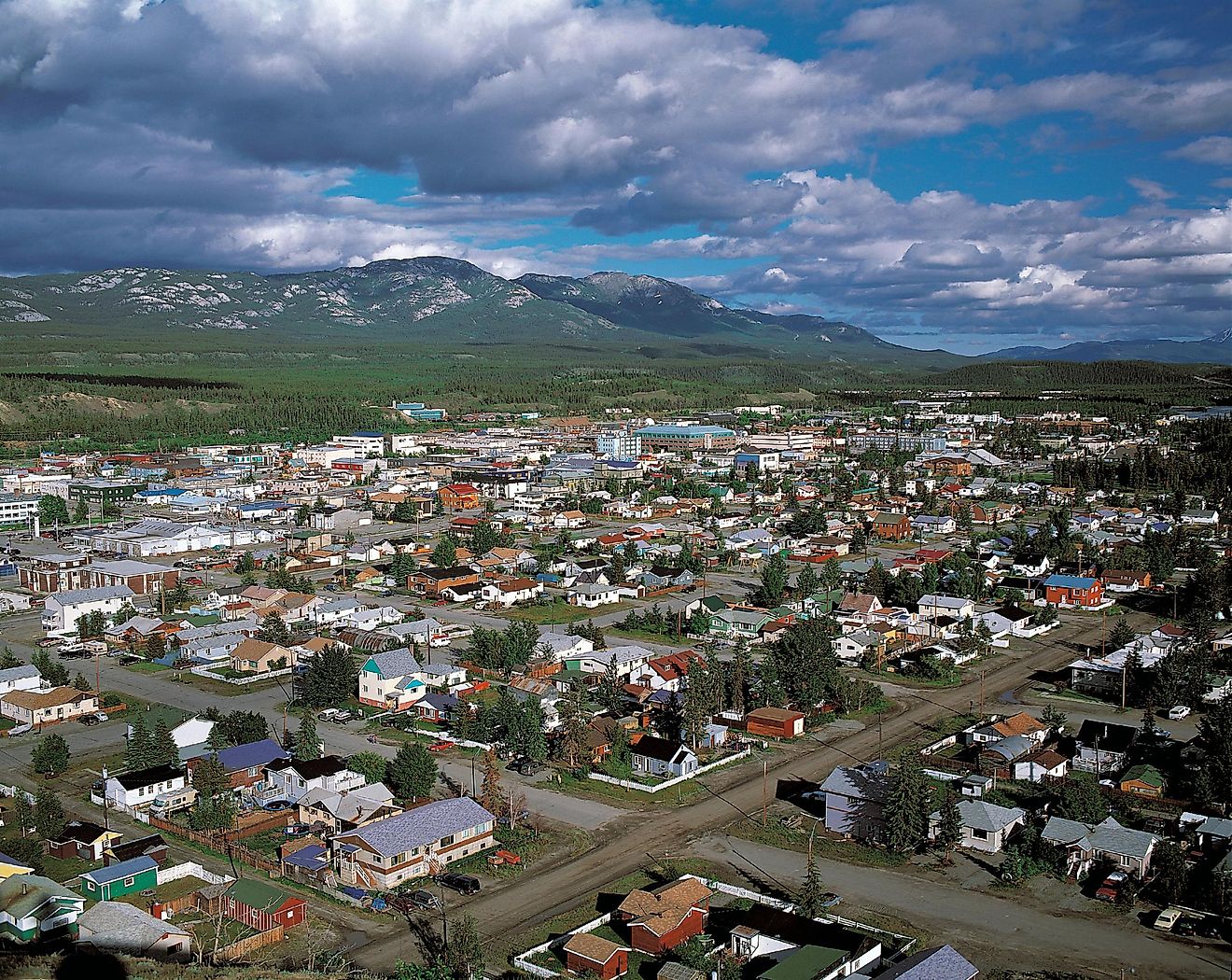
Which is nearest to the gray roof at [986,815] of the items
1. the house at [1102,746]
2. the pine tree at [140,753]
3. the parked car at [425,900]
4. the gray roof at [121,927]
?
the house at [1102,746]

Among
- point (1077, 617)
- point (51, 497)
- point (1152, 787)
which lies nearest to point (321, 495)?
point (51, 497)

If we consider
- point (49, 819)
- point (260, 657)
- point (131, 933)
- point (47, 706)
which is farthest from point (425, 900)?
point (260, 657)

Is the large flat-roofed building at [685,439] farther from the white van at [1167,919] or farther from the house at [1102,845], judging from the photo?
the white van at [1167,919]

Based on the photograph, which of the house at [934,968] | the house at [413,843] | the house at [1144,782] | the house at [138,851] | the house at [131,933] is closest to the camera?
the house at [934,968]

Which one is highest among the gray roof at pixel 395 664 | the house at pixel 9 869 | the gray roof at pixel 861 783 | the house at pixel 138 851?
the gray roof at pixel 395 664

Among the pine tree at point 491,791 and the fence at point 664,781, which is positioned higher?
the pine tree at point 491,791

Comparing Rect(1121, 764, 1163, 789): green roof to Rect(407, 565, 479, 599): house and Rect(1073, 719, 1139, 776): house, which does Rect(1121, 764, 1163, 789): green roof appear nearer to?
Rect(1073, 719, 1139, 776): house

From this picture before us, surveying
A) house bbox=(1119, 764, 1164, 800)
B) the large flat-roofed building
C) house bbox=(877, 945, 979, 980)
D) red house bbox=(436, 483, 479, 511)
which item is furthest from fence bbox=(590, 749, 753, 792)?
the large flat-roofed building

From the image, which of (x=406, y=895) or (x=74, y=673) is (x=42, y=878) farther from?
(x=74, y=673)
